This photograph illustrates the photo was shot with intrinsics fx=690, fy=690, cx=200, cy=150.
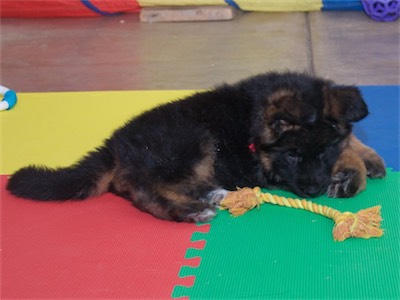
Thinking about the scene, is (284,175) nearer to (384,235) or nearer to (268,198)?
(268,198)

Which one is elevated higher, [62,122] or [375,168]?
[375,168]

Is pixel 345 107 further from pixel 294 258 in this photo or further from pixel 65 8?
pixel 65 8

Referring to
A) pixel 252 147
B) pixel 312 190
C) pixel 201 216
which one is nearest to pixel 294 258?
pixel 312 190

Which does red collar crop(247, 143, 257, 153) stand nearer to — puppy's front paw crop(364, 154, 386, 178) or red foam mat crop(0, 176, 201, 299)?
red foam mat crop(0, 176, 201, 299)

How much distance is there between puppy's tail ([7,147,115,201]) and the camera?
16.3 ft

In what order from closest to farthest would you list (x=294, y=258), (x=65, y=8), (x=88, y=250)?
(x=294, y=258) < (x=88, y=250) < (x=65, y=8)

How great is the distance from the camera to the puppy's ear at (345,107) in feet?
15.4

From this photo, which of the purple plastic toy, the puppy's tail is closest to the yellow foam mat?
the puppy's tail

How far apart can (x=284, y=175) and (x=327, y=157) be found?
0.32 m

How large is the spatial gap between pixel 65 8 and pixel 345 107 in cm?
643

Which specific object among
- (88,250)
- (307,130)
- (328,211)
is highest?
(307,130)

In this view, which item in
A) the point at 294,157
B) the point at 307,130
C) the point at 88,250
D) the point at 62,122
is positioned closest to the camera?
the point at 88,250

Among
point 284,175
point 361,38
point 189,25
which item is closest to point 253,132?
point 284,175

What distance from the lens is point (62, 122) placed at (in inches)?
257
